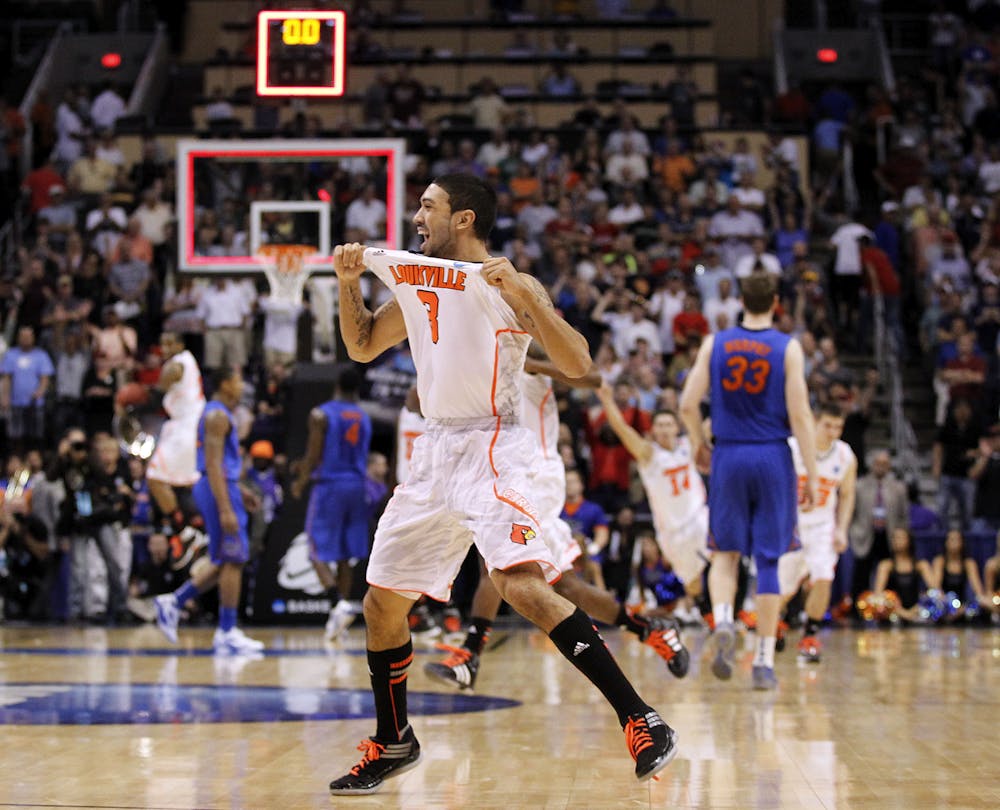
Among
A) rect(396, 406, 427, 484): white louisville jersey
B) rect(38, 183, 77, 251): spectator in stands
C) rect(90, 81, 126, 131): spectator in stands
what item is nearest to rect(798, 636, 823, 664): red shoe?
rect(396, 406, 427, 484): white louisville jersey

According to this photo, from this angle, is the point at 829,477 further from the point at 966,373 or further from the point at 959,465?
the point at 966,373

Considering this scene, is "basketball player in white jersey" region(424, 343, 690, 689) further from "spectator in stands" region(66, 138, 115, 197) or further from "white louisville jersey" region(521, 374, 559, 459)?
"spectator in stands" region(66, 138, 115, 197)

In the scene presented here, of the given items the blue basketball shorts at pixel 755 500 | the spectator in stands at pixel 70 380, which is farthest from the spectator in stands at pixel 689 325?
the blue basketball shorts at pixel 755 500

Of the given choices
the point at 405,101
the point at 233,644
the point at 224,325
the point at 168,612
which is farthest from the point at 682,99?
the point at 233,644

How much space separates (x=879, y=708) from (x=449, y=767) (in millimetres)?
2899

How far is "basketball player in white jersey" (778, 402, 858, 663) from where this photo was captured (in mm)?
10945

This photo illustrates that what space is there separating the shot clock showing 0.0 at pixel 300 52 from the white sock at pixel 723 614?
8.11m

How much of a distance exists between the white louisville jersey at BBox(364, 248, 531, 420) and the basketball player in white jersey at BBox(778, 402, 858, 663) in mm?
5855

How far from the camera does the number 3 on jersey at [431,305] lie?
17.7 feet

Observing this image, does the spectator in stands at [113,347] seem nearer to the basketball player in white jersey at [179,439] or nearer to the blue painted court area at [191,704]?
the basketball player in white jersey at [179,439]

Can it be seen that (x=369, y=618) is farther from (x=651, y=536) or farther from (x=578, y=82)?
(x=578, y=82)

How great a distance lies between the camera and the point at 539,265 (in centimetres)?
1859

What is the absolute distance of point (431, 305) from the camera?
17.8 ft

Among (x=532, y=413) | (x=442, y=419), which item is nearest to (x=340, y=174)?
(x=532, y=413)
